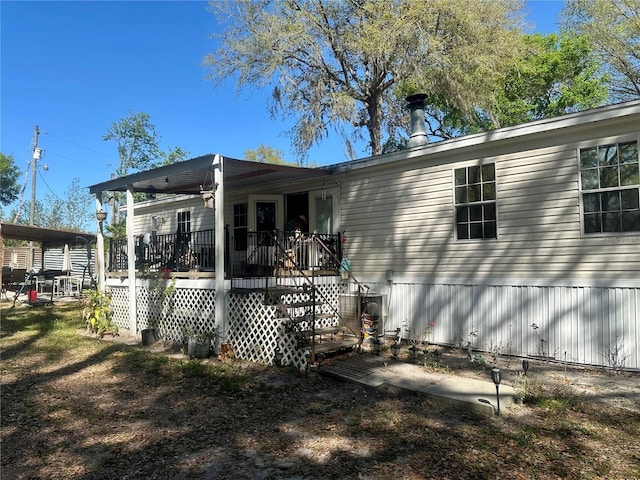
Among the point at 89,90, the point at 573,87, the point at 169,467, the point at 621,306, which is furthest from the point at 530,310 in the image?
→ the point at 89,90

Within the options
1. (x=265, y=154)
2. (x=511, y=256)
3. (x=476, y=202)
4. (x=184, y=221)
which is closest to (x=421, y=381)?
(x=511, y=256)

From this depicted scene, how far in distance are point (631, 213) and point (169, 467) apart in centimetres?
651

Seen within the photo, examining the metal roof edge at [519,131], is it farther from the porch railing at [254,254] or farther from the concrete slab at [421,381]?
the concrete slab at [421,381]

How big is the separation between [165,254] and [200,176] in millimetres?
2163

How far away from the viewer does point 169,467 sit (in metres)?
3.27

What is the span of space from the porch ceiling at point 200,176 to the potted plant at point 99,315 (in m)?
2.58

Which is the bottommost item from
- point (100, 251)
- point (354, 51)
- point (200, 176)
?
point (100, 251)

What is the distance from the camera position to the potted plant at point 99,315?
8.91 meters

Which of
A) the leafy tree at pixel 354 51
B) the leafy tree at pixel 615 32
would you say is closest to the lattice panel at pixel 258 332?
the leafy tree at pixel 354 51

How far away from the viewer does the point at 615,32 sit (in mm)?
18688

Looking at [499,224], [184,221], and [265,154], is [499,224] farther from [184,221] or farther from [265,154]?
[265,154]

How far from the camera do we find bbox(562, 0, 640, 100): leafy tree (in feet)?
59.3

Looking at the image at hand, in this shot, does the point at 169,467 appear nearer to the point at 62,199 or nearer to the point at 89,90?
the point at 89,90

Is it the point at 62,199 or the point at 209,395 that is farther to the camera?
the point at 62,199
